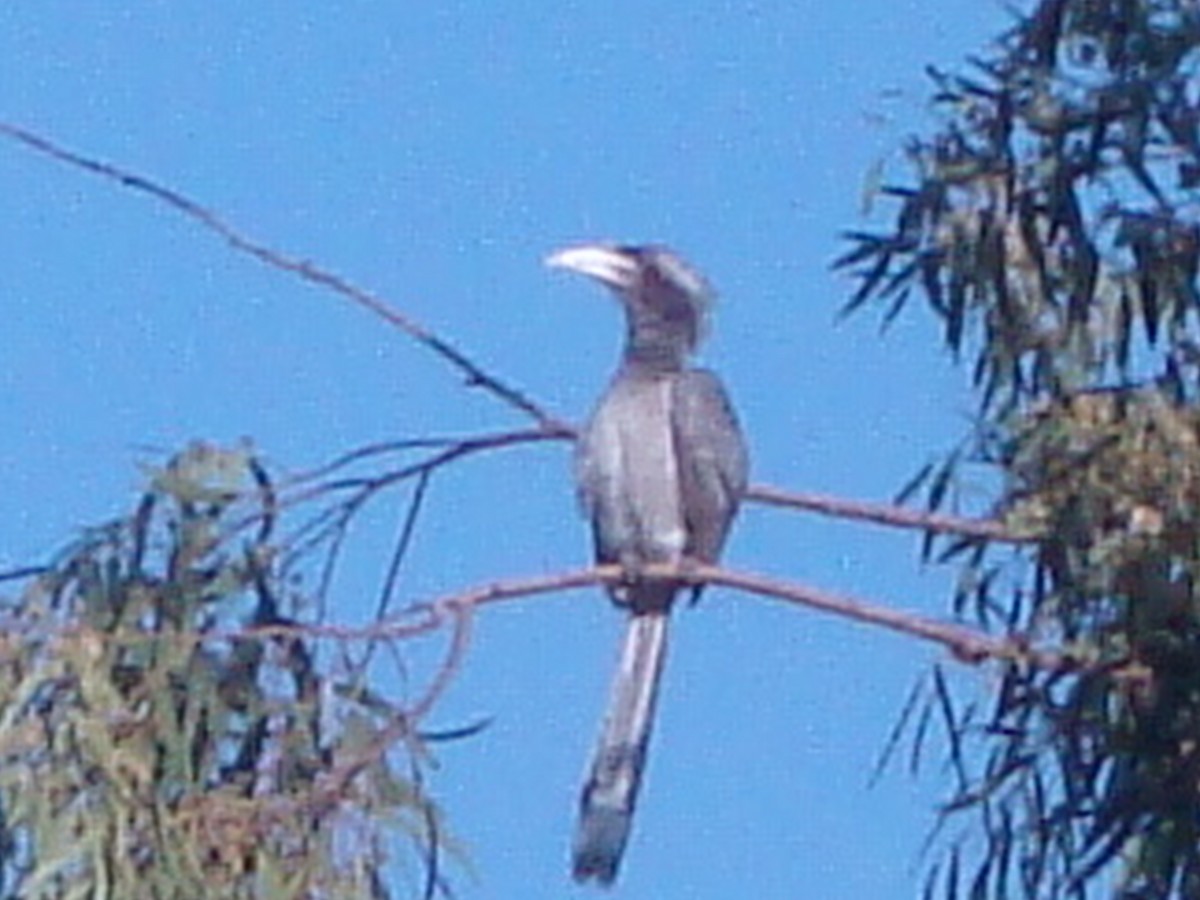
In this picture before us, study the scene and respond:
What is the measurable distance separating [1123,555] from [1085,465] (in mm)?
129

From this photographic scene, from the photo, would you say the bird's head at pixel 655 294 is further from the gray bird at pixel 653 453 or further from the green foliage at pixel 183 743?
the green foliage at pixel 183 743

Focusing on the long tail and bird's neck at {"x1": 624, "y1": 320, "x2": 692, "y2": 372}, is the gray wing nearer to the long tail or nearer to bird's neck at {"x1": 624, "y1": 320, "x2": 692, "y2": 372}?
bird's neck at {"x1": 624, "y1": 320, "x2": 692, "y2": 372}

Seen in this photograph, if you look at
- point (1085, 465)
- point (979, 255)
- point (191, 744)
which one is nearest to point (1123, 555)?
point (1085, 465)

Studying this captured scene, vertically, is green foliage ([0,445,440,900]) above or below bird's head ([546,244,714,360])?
below

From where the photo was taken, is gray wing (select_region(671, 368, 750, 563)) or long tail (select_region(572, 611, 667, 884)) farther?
gray wing (select_region(671, 368, 750, 563))

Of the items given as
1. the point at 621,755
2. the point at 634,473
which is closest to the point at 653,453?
the point at 634,473

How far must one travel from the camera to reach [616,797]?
602 centimetres

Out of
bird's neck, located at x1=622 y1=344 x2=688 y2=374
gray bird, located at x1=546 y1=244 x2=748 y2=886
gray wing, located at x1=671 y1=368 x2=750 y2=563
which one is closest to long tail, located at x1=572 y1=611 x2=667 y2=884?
gray bird, located at x1=546 y1=244 x2=748 y2=886

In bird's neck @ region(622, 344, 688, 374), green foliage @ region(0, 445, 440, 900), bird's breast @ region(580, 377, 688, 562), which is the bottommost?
green foliage @ region(0, 445, 440, 900)

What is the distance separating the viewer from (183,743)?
5.43 metres

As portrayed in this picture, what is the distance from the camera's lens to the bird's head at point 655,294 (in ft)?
22.4

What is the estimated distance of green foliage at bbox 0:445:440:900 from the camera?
17.5 feet

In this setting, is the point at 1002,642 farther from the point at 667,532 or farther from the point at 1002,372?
the point at 667,532

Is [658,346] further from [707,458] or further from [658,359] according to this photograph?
[707,458]
